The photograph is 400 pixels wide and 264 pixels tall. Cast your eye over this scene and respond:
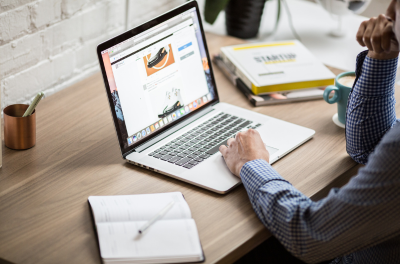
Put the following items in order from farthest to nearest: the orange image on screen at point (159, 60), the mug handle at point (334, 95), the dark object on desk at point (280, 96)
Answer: the dark object on desk at point (280, 96)
the mug handle at point (334, 95)
the orange image on screen at point (159, 60)

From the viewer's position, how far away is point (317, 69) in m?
1.41

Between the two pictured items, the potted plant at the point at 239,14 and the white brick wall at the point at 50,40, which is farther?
the potted plant at the point at 239,14

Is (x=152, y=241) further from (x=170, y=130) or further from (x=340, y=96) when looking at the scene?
(x=340, y=96)

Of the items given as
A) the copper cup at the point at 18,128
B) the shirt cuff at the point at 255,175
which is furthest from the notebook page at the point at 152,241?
the copper cup at the point at 18,128

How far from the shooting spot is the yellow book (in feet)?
4.43

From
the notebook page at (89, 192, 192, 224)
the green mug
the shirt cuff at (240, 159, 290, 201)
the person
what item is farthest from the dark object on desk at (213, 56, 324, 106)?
the notebook page at (89, 192, 192, 224)

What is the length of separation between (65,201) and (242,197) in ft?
1.23

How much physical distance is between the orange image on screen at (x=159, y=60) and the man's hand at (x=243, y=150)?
10.1 inches

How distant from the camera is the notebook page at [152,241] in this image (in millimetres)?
774

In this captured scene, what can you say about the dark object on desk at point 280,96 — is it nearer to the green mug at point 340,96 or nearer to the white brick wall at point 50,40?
the green mug at point 340,96

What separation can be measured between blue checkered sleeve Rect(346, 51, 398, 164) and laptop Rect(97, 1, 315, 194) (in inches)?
4.9

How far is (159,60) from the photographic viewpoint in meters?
1.12

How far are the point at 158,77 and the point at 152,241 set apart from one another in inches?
18.3

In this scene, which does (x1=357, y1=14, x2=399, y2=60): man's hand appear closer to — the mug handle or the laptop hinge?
the mug handle
